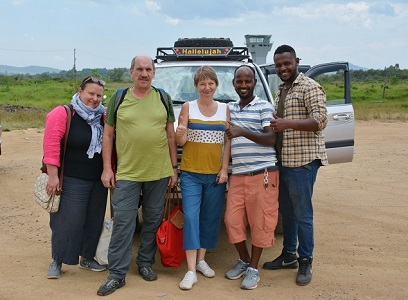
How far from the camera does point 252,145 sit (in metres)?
4.48

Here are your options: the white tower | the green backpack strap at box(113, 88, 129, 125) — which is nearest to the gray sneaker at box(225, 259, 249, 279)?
the green backpack strap at box(113, 88, 129, 125)

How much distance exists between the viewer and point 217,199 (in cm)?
466

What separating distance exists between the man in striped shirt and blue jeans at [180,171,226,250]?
0.12 m

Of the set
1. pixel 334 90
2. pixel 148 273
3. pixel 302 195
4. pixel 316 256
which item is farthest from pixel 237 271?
pixel 334 90

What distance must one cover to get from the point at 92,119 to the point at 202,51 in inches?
113

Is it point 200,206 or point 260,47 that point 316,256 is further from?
point 260,47

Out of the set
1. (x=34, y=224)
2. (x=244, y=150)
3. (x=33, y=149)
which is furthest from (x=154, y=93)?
(x=33, y=149)

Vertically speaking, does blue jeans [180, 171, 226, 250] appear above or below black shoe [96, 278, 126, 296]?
above

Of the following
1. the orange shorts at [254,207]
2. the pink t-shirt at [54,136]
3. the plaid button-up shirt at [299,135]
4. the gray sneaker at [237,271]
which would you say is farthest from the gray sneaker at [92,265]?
the plaid button-up shirt at [299,135]

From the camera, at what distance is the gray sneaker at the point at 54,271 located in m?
4.73

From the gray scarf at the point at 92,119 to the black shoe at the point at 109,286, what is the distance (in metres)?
1.07

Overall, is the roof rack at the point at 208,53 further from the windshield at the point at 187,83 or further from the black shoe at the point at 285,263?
the black shoe at the point at 285,263

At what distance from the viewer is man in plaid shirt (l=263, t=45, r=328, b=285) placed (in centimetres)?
431

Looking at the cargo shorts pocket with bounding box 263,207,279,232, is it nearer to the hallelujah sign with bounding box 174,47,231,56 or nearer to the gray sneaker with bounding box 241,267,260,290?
the gray sneaker with bounding box 241,267,260,290
